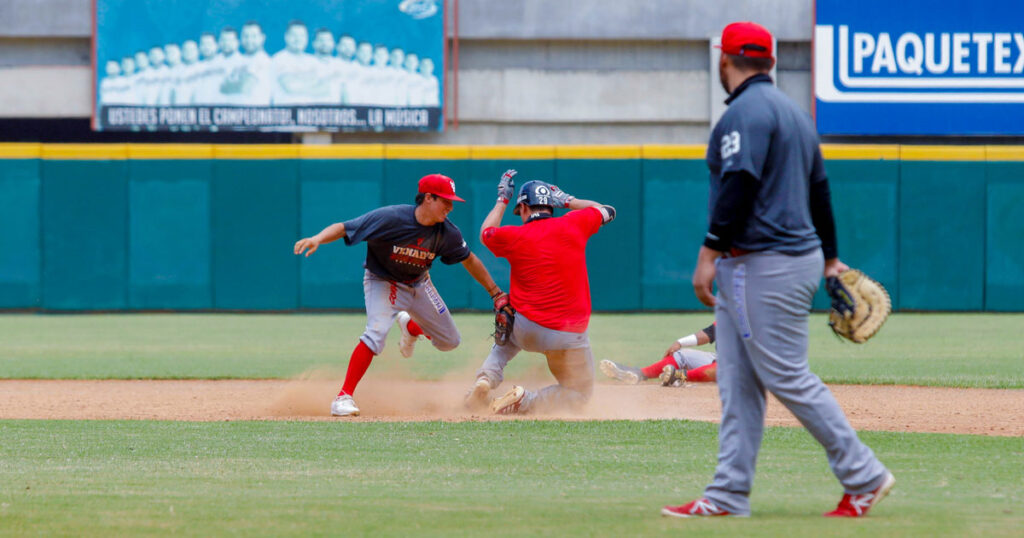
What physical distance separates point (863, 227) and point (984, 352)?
6.22 m


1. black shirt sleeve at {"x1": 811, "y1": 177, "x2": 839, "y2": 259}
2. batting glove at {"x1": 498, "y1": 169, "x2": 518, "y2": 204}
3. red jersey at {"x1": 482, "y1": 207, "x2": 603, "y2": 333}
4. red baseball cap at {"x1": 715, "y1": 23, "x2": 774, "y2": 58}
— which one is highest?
red baseball cap at {"x1": 715, "y1": 23, "x2": 774, "y2": 58}

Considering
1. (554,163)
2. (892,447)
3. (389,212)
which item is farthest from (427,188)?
(554,163)

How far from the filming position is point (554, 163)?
736 inches

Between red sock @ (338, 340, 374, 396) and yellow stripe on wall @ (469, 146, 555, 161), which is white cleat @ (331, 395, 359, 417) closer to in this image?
red sock @ (338, 340, 374, 396)

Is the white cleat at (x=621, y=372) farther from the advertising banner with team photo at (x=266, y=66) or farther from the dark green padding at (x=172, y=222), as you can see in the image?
the advertising banner with team photo at (x=266, y=66)

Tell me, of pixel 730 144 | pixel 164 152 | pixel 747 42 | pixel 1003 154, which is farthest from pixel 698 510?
pixel 1003 154

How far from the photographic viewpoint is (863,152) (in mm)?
18578

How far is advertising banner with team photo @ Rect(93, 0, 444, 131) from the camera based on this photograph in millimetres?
20125

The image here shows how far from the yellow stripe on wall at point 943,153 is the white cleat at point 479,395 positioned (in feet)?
41.0

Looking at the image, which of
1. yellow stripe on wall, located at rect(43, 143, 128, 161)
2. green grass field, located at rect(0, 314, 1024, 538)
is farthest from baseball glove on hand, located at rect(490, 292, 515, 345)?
yellow stripe on wall, located at rect(43, 143, 128, 161)

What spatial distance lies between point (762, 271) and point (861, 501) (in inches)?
33.1

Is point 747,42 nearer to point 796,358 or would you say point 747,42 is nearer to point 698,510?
point 796,358

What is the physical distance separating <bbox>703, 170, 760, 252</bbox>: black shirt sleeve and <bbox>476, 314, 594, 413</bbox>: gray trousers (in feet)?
12.5

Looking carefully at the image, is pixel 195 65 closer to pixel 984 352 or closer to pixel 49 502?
pixel 984 352
